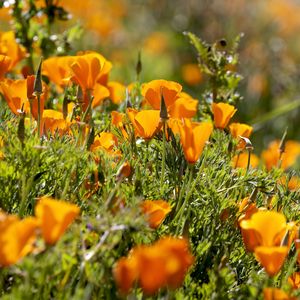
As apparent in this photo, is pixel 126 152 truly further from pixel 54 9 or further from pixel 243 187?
pixel 54 9

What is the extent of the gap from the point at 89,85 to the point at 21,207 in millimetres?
574

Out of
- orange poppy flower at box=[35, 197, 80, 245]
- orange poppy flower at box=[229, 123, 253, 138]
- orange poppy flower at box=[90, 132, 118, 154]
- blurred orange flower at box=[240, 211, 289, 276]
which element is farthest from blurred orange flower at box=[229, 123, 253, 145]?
orange poppy flower at box=[35, 197, 80, 245]

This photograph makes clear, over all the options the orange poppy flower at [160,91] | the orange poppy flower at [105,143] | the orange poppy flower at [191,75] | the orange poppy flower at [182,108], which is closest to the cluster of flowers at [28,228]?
the orange poppy flower at [105,143]

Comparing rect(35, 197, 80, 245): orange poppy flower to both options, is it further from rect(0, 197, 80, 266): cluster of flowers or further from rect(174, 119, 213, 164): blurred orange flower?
rect(174, 119, 213, 164): blurred orange flower

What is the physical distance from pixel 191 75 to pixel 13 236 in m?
4.85

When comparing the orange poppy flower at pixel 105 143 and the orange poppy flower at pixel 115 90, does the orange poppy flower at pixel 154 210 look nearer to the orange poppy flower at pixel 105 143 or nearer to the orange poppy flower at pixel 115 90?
the orange poppy flower at pixel 105 143

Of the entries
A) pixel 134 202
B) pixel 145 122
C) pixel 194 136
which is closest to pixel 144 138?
pixel 145 122

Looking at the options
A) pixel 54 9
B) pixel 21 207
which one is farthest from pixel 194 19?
pixel 21 207

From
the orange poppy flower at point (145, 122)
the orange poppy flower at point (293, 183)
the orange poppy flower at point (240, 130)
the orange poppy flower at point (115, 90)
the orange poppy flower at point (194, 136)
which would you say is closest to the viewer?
the orange poppy flower at point (194, 136)

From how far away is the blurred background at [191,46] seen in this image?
5.21 meters

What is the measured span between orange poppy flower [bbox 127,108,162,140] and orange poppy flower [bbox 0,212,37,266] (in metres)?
0.63

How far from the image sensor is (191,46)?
6.44 metres

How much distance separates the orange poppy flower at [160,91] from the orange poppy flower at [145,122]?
3.4 inches

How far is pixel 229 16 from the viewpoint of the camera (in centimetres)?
732
